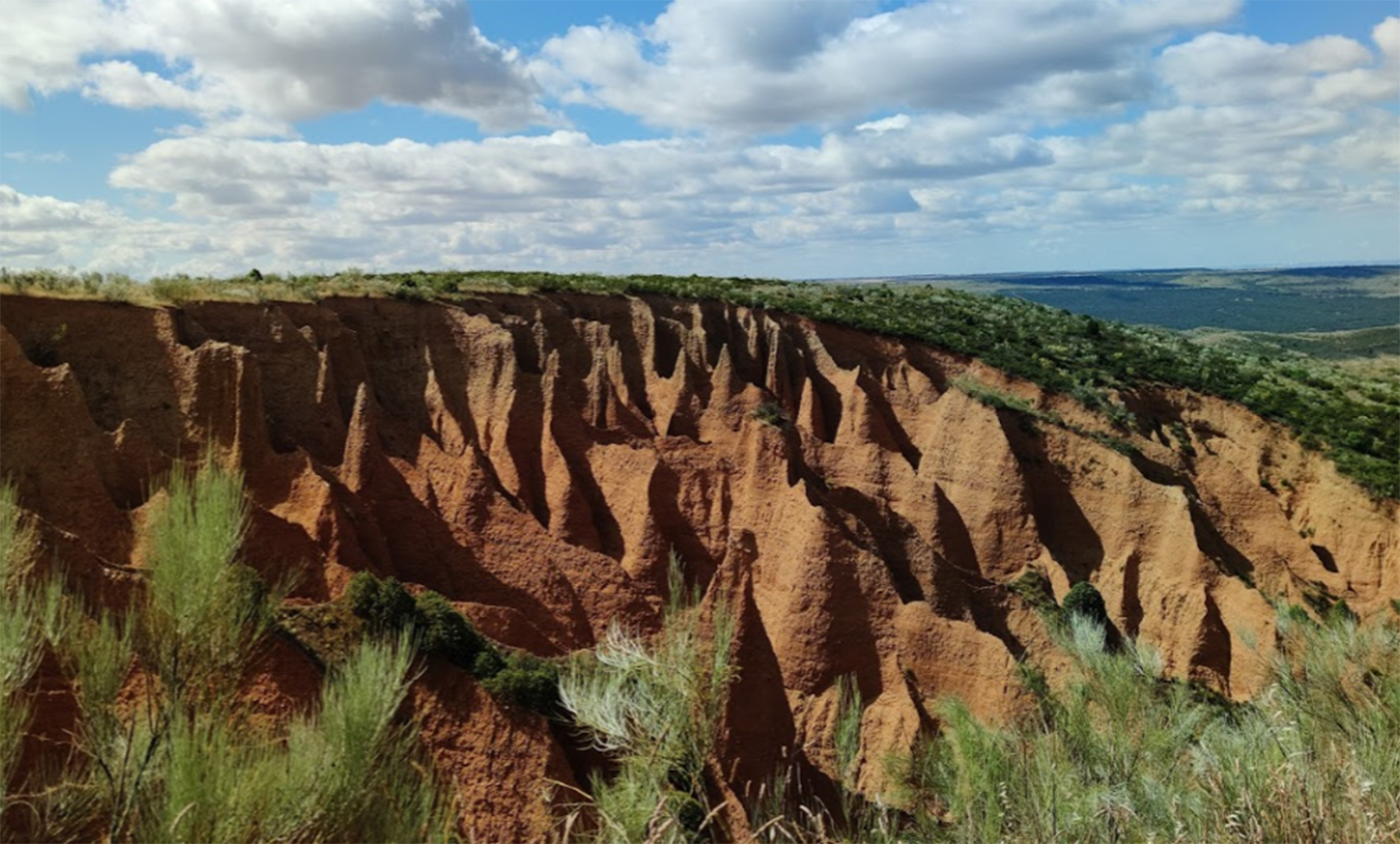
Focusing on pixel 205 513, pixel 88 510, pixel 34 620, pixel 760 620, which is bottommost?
pixel 760 620

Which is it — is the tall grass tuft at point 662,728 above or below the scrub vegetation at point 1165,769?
above

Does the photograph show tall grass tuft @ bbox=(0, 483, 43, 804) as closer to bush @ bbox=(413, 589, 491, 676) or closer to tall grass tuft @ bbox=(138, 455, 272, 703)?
tall grass tuft @ bbox=(138, 455, 272, 703)

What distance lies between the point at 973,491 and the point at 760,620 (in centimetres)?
1394

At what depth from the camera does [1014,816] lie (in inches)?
538

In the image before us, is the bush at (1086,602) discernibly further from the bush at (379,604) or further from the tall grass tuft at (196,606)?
the tall grass tuft at (196,606)

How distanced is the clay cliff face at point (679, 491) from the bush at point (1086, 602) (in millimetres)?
2220

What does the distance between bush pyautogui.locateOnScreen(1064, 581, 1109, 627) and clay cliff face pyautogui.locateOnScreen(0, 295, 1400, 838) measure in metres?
Answer: 2.22

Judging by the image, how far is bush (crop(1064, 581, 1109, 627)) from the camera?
34.6 m

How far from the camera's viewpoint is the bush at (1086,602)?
113 feet

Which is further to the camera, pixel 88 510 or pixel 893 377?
pixel 893 377

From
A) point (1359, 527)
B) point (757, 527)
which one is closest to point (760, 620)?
point (757, 527)

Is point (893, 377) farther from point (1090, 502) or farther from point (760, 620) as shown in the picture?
point (760, 620)

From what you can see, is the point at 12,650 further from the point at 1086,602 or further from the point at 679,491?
the point at 1086,602

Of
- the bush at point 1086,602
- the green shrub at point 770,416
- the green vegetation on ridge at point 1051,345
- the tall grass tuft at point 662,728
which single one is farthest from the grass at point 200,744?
the bush at point 1086,602
